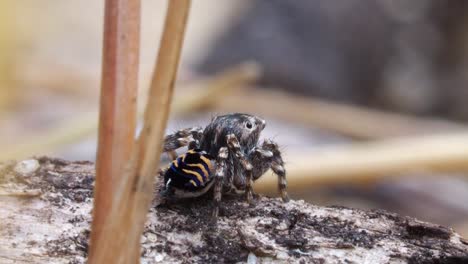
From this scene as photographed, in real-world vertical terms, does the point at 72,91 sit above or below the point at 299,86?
below

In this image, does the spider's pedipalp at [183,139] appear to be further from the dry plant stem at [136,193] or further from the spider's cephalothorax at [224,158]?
the dry plant stem at [136,193]

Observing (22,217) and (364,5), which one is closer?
(22,217)

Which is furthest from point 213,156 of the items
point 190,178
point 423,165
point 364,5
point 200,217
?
point 364,5

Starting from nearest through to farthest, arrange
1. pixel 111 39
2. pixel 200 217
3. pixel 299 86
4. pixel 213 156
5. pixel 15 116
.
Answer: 1. pixel 111 39
2. pixel 200 217
3. pixel 213 156
4. pixel 15 116
5. pixel 299 86

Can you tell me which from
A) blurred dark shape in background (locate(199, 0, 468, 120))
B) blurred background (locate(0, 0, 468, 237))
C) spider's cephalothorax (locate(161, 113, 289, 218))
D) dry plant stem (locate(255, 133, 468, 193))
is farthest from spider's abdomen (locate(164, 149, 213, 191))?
blurred dark shape in background (locate(199, 0, 468, 120))

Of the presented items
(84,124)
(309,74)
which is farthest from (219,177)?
(309,74)

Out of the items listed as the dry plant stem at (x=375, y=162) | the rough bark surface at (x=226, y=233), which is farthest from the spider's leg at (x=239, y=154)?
the dry plant stem at (x=375, y=162)

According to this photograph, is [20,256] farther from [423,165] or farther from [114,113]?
[423,165]
